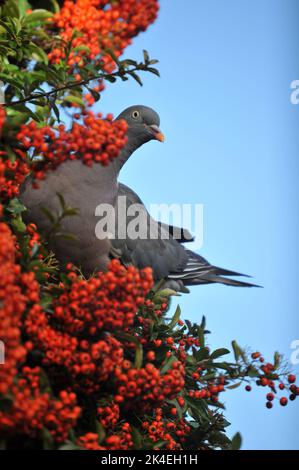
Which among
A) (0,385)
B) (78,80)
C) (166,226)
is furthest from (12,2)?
(166,226)

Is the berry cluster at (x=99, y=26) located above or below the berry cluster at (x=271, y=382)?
above

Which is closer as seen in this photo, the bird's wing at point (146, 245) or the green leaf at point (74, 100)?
the green leaf at point (74, 100)

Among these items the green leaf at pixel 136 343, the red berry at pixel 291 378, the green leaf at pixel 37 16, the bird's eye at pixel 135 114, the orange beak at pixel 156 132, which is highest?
the green leaf at pixel 37 16

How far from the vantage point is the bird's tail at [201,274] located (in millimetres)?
4844

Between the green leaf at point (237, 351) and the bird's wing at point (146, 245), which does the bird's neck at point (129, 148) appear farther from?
the green leaf at point (237, 351)

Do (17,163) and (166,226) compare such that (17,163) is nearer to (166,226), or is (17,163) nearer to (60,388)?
(60,388)

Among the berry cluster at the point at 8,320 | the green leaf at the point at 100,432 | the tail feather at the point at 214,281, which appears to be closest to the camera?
the berry cluster at the point at 8,320

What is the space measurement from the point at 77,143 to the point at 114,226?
1.69 m

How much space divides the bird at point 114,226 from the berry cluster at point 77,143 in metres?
0.15

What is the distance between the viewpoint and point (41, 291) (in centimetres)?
253

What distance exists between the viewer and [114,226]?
4102 mm

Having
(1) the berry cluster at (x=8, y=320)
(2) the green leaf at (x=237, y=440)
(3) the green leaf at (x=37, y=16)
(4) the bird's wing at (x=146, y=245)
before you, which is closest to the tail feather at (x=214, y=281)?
(4) the bird's wing at (x=146, y=245)
